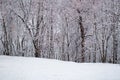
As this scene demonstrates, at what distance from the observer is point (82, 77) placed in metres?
9.82

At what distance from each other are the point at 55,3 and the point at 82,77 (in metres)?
17.3

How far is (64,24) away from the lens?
1181 inches

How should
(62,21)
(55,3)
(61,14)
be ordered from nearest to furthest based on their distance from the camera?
(55,3), (61,14), (62,21)

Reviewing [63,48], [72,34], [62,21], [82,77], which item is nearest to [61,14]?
[62,21]

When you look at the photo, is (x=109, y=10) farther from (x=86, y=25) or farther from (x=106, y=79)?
(x=106, y=79)

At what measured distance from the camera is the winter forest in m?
22.1

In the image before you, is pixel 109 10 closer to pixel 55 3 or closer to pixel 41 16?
pixel 55 3

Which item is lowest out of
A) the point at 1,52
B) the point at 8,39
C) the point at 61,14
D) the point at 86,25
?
the point at 1,52

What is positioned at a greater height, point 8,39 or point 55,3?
point 55,3

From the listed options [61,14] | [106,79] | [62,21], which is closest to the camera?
[106,79]

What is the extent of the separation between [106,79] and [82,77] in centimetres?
134

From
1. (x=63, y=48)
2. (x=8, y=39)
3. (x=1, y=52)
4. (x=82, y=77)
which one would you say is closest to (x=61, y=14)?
(x=63, y=48)

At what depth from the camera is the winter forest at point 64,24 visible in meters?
22.1

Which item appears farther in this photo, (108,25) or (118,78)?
(108,25)
